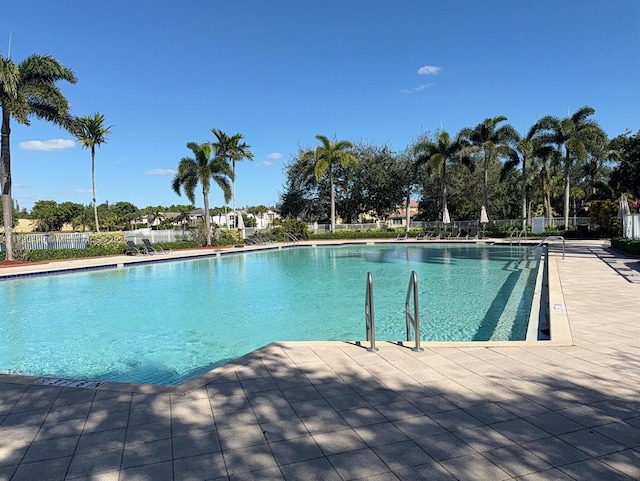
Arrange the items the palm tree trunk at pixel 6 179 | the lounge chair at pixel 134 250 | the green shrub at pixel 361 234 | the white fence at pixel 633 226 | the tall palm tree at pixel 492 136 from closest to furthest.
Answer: the palm tree trunk at pixel 6 179, the white fence at pixel 633 226, the lounge chair at pixel 134 250, the tall palm tree at pixel 492 136, the green shrub at pixel 361 234

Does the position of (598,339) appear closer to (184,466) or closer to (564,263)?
(184,466)

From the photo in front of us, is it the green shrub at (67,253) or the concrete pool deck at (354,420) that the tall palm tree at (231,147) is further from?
the concrete pool deck at (354,420)

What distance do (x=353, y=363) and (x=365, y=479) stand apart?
1816mm

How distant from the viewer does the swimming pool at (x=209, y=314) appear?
230 inches

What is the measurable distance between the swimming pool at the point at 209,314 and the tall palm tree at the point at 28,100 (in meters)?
5.88

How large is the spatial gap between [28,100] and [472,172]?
92.0ft

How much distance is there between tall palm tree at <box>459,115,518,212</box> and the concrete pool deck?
26.4m

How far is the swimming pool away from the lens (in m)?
5.84

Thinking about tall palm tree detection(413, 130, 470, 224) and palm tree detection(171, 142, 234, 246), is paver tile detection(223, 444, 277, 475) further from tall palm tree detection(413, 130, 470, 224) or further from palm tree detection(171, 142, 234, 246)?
tall palm tree detection(413, 130, 470, 224)

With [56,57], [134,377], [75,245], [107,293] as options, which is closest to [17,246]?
[75,245]

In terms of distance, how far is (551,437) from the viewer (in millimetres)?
2525

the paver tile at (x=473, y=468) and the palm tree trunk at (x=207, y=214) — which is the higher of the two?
the palm tree trunk at (x=207, y=214)

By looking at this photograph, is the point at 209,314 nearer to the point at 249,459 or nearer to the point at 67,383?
the point at 67,383

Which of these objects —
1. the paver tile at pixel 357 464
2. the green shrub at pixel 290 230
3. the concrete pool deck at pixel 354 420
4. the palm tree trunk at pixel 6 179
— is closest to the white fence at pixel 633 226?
the concrete pool deck at pixel 354 420
